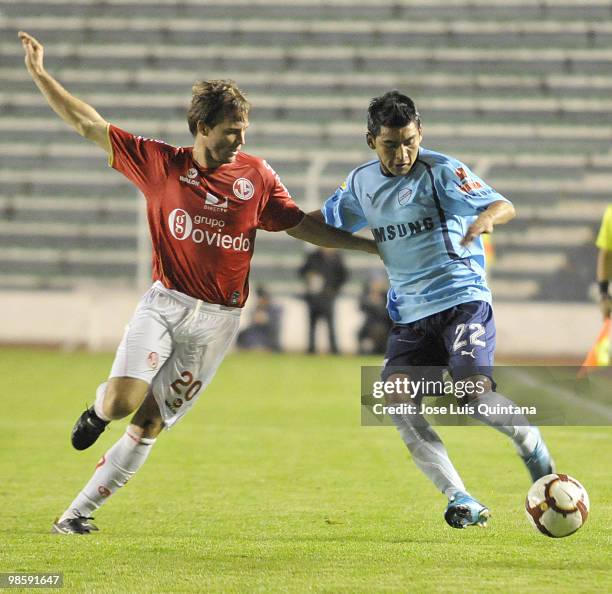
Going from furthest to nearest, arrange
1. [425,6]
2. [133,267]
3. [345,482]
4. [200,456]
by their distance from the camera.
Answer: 1. [425,6]
2. [133,267]
3. [200,456]
4. [345,482]

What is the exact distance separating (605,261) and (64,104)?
13.2 ft

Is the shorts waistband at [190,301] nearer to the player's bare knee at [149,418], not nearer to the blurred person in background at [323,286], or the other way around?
the player's bare knee at [149,418]

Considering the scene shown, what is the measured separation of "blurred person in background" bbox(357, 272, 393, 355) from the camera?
59.5 ft

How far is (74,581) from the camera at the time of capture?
4.18m

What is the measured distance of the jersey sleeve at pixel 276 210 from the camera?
5617 mm

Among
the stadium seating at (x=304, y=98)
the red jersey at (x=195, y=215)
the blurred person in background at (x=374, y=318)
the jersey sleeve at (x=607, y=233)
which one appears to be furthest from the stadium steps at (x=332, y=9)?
the red jersey at (x=195, y=215)

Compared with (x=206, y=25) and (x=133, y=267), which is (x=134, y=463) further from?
(x=206, y=25)

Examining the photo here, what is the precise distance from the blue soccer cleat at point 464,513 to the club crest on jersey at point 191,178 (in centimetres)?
178

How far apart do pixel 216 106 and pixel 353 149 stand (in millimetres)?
16635

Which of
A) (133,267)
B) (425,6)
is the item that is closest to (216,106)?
(133,267)

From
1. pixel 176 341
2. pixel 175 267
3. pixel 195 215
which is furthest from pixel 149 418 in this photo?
pixel 195 215

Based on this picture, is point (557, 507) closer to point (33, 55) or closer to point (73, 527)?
point (73, 527)

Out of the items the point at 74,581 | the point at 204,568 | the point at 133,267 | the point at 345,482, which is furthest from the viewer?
the point at 133,267

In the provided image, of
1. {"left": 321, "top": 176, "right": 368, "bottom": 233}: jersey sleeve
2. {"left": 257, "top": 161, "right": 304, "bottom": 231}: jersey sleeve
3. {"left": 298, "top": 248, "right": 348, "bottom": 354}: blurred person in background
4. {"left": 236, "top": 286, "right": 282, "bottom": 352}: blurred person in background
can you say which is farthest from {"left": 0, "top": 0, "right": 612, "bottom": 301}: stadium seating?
{"left": 257, "top": 161, "right": 304, "bottom": 231}: jersey sleeve
